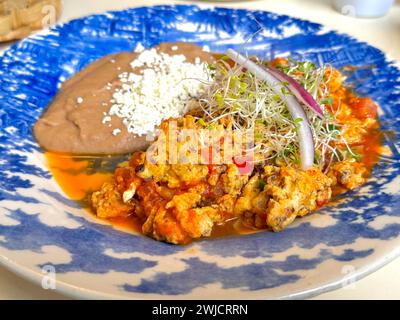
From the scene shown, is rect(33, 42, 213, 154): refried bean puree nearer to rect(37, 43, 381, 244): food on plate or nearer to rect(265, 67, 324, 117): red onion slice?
rect(37, 43, 381, 244): food on plate

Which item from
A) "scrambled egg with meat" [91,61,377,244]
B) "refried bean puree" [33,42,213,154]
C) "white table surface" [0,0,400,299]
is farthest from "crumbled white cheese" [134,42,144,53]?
"scrambled egg with meat" [91,61,377,244]

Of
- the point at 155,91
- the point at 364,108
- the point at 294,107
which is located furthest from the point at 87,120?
the point at 364,108

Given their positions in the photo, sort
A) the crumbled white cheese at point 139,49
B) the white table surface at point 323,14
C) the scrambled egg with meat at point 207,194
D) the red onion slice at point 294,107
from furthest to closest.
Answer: the white table surface at point 323,14
the crumbled white cheese at point 139,49
the red onion slice at point 294,107
the scrambled egg with meat at point 207,194

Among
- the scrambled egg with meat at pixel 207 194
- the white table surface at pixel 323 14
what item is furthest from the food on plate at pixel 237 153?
the white table surface at pixel 323 14

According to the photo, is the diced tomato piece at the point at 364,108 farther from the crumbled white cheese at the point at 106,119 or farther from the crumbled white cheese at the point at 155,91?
the crumbled white cheese at the point at 106,119

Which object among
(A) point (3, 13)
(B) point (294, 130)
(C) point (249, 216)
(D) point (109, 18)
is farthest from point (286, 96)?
(A) point (3, 13)

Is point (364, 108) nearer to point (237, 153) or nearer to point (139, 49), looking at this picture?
point (237, 153)

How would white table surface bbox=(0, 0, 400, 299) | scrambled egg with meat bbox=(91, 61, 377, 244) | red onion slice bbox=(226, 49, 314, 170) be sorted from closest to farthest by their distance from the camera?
scrambled egg with meat bbox=(91, 61, 377, 244) → red onion slice bbox=(226, 49, 314, 170) → white table surface bbox=(0, 0, 400, 299)
